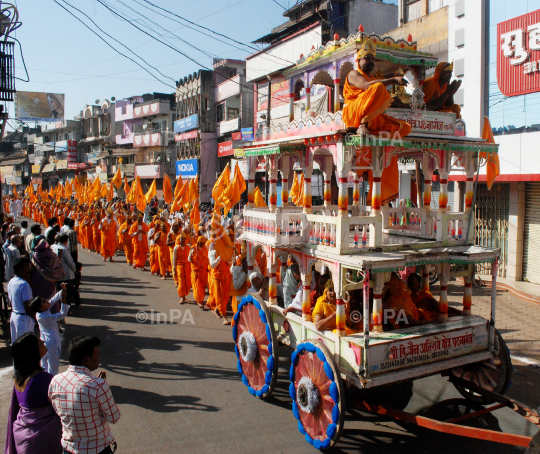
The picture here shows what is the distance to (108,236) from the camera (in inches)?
680

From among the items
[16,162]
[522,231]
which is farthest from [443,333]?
[16,162]

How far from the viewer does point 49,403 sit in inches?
139

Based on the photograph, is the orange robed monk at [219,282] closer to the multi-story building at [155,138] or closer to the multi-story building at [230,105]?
the multi-story building at [230,105]

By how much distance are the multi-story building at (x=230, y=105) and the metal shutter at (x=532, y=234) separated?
62.1 ft

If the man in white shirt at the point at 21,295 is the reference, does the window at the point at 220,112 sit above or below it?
above

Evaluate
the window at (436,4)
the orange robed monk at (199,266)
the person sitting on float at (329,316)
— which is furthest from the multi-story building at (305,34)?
the person sitting on float at (329,316)

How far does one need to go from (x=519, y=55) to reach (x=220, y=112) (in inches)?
941

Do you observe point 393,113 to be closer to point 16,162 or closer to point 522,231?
point 522,231

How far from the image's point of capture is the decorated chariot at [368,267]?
15.7 ft

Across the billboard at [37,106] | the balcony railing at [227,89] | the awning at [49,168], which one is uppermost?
the billboard at [37,106]

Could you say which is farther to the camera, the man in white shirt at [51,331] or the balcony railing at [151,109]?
the balcony railing at [151,109]

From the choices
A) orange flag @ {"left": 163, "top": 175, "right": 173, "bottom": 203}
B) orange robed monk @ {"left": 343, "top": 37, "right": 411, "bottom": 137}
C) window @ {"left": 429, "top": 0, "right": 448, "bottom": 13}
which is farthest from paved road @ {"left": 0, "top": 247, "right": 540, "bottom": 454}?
window @ {"left": 429, "top": 0, "right": 448, "bottom": 13}

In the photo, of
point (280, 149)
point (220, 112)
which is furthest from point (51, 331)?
point (220, 112)

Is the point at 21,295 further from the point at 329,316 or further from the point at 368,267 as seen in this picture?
the point at 368,267
